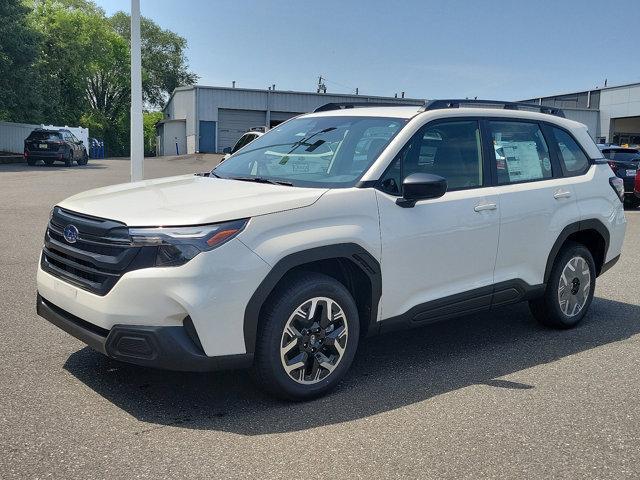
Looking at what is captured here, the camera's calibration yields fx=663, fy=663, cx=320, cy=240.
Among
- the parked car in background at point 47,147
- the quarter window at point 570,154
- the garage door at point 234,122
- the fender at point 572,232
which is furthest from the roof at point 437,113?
the garage door at point 234,122

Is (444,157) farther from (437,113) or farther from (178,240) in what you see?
(178,240)

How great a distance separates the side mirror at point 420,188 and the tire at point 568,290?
186 centimetres

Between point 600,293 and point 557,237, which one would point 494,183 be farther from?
point 600,293

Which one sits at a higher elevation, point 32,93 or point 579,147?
point 32,93

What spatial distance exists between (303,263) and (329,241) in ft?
0.69

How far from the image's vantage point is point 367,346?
529cm

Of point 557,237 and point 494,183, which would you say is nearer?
point 494,183

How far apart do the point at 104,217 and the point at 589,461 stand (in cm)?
294

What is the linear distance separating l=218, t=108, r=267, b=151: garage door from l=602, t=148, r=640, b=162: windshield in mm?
34267

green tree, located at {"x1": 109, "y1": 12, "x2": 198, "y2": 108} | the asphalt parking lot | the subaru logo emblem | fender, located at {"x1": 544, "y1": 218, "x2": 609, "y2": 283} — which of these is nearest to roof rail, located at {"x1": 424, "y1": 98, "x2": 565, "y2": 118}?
fender, located at {"x1": 544, "y1": 218, "x2": 609, "y2": 283}

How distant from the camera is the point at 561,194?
18.2ft

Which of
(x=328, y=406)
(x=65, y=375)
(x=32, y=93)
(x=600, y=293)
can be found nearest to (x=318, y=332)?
(x=328, y=406)

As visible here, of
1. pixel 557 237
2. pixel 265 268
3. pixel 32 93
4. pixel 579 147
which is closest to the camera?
pixel 265 268

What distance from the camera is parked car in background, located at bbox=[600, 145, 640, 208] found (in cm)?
1691
